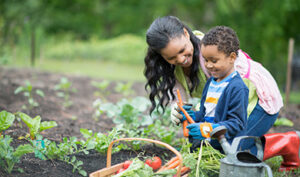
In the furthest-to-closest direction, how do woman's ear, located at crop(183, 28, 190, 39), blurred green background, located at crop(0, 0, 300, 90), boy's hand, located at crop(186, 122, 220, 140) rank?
blurred green background, located at crop(0, 0, 300, 90), woman's ear, located at crop(183, 28, 190, 39), boy's hand, located at crop(186, 122, 220, 140)

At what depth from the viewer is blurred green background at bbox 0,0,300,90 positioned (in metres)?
6.84

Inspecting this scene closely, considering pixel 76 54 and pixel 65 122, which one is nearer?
pixel 65 122

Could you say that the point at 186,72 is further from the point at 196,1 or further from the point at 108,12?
the point at 108,12

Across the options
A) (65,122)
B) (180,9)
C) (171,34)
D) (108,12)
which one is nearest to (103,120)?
(65,122)

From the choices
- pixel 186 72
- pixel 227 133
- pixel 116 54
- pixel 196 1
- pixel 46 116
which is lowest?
pixel 227 133

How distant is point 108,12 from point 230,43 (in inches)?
675

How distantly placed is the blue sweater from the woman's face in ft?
1.43

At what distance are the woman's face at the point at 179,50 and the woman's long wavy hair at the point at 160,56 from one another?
3 centimetres

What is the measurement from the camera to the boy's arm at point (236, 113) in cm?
191

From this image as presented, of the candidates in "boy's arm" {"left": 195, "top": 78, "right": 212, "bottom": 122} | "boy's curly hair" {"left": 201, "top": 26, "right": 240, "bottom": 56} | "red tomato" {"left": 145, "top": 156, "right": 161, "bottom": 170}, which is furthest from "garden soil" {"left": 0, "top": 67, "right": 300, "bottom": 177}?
"boy's curly hair" {"left": 201, "top": 26, "right": 240, "bottom": 56}

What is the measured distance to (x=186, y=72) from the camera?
2.75m

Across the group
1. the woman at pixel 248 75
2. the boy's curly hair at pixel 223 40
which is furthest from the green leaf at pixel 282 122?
the boy's curly hair at pixel 223 40

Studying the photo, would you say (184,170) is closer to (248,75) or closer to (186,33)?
(248,75)

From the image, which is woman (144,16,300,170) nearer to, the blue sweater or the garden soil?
the blue sweater
